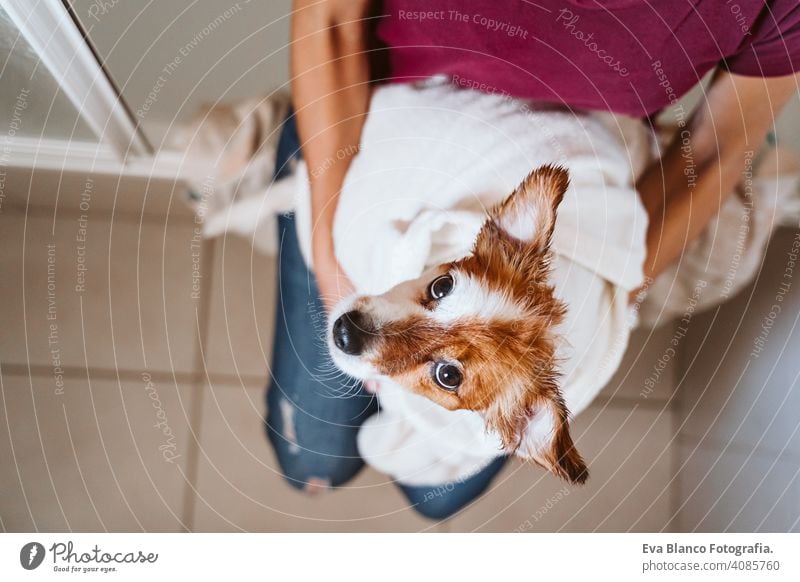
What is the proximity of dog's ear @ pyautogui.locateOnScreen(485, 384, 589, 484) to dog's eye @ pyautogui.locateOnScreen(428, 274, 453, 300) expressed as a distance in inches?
3.8

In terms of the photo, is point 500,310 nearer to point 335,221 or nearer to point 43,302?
point 335,221

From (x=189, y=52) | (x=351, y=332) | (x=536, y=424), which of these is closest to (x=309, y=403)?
(x=351, y=332)

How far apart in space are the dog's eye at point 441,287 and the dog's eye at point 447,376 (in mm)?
54

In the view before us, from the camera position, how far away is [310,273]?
0.42 meters

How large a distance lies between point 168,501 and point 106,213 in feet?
0.78

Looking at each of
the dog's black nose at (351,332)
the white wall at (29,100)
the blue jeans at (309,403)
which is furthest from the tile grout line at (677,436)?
the white wall at (29,100)

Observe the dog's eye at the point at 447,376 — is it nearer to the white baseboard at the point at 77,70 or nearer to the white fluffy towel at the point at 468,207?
the white fluffy towel at the point at 468,207

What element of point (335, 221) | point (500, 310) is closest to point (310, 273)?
point (335, 221)

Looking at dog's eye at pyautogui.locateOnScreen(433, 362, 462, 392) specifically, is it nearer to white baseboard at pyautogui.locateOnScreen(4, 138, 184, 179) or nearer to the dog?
the dog

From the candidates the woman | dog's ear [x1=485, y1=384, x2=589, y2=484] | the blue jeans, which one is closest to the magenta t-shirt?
the woman

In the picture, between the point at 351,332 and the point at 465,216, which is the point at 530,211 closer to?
the point at 465,216

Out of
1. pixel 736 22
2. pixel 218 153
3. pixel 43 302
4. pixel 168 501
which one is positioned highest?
pixel 736 22

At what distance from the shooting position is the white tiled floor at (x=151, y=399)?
412 mm

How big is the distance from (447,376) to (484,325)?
2.0 inches
